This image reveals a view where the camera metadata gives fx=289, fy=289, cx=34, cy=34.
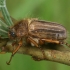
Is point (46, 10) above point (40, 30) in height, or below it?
above

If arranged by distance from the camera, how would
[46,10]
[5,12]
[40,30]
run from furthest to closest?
[46,10] < [40,30] < [5,12]

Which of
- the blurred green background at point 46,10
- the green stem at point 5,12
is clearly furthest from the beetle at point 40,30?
the blurred green background at point 46,10

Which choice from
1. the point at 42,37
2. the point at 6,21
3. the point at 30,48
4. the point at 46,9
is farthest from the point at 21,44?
the point at 46,9

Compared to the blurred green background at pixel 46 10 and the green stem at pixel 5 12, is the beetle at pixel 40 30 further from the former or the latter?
the blurred green background at pixel 46 10

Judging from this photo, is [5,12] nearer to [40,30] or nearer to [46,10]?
[40,30]

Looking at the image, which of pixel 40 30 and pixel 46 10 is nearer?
pixel 40 30

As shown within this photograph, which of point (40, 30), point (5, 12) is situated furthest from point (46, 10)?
point (5, 12)

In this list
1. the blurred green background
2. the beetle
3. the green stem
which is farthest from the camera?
the blurred green background

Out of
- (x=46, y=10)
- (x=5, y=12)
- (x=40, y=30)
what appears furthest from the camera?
(x=46, y=10)

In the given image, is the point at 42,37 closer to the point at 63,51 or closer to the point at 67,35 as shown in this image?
the point at 67,35

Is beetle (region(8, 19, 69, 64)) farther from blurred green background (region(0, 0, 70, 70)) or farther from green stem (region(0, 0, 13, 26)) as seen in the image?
blurred green background (region(0, 0, 70, 70))

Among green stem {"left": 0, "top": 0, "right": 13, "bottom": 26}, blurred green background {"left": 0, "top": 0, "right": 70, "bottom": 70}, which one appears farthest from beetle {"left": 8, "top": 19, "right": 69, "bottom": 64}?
blurred green background {"left": 0, "top": 0, "right": 70, "bottom": 70}
